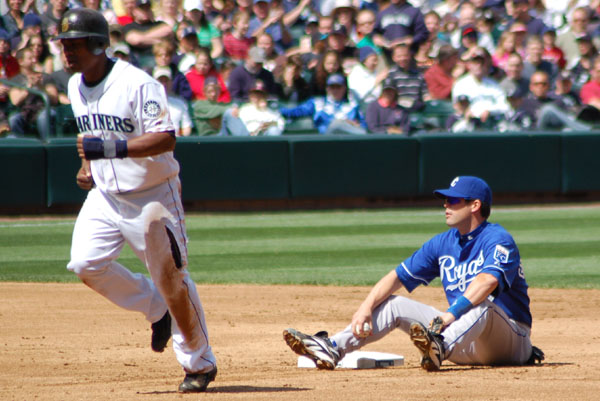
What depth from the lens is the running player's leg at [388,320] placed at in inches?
223

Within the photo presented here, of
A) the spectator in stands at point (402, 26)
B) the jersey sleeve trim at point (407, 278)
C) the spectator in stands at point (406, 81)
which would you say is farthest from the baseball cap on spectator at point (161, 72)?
the jersey sleeve trim at point (407, 278)

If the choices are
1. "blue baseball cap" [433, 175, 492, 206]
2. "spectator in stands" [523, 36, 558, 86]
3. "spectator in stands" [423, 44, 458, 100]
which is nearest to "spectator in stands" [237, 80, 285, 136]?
"spectator in stands" [423, 44, 458, 100]

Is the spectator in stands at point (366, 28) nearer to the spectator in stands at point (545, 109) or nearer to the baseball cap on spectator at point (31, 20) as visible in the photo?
the spectator in stands at point (545, 109)

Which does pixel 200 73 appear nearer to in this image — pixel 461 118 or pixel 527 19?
pixel 461 118

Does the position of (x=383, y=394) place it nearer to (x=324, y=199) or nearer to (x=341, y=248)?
(x=341, y=248)

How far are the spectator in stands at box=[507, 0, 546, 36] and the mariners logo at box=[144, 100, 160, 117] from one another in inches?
567

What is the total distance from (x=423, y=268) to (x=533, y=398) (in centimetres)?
123

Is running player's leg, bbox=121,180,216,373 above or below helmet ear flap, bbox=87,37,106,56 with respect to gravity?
below

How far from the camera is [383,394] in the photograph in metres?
4.77

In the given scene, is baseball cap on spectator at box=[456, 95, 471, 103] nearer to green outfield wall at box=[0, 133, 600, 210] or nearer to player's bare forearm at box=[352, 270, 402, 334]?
green outfield wall at box=[0, 133, 600, 210]

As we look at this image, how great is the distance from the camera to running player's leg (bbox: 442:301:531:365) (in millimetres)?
5422

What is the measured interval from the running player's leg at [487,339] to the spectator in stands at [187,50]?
33.6ft

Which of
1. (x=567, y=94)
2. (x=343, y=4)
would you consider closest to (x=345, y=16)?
(x=343, y=4)

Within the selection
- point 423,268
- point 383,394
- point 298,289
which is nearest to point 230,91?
point 298,289
